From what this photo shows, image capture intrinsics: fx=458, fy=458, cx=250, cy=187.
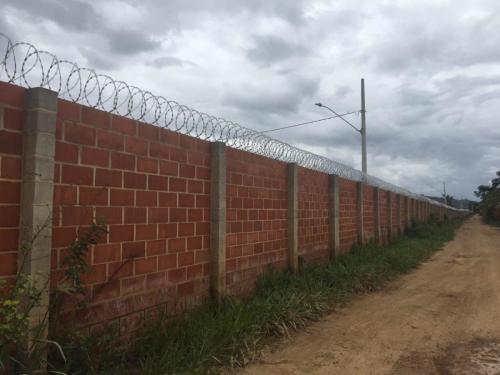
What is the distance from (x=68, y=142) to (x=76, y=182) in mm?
326

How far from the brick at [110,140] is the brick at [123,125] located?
0.07 metres

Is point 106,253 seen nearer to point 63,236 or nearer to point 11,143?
point 63,236

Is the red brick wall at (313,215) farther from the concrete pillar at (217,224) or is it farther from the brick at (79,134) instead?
the brick at (79,134)

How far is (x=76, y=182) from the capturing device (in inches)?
146

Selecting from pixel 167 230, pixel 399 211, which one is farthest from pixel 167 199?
pixel 399 211

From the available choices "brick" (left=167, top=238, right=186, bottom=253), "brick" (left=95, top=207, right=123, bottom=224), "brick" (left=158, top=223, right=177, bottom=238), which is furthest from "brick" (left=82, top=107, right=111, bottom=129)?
"brick" (left=167, top=238, right=186, bottom=253)

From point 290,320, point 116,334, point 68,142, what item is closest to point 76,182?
point 68,142

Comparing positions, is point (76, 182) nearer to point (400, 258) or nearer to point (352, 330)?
point (352, 330)

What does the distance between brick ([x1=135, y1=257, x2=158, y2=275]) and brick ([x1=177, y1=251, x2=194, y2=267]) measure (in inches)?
16.4

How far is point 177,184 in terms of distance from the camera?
501cm

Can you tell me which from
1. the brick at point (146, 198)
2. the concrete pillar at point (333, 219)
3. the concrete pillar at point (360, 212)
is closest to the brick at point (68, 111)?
the brick at point (146, 198)

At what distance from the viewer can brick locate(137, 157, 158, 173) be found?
4.46m

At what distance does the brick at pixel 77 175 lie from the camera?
142 inches

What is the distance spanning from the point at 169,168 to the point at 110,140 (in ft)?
2.98
